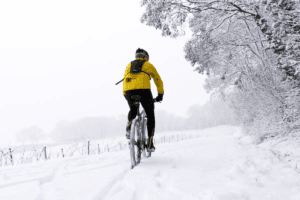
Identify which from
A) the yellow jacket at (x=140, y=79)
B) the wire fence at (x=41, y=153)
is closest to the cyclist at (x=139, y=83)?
the yellow jacket at (x=140, y=79)

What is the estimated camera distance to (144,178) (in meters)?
1.83

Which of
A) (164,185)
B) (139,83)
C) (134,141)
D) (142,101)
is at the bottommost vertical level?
(164,185)

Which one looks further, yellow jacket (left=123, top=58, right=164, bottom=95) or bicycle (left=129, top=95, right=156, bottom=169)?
yellow jacket (left=123, top=58, right=164, bottom=95)

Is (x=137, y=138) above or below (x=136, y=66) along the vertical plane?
below

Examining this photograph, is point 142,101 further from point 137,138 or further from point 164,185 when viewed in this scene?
point 164,185

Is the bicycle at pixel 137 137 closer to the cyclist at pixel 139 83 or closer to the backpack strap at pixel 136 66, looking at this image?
the cyclist at pixel 139 83

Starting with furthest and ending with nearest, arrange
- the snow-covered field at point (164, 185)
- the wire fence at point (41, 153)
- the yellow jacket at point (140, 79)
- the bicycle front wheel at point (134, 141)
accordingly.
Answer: the wire fence at point (41, 153) → the yellow jacket at point (140, 79) → the bicycle front wheel at point (134, 141) → the snow-covered field at point (164, 185)

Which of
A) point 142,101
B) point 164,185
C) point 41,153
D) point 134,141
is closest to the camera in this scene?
point 164,185

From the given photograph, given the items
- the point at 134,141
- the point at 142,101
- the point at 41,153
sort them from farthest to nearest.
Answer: the point at 41,153 → the point at 142,101 → the point at 134,141

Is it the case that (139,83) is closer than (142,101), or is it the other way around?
(139,83)

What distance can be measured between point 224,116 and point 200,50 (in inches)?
2510

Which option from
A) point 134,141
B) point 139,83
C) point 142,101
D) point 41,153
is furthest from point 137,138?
point 41,153

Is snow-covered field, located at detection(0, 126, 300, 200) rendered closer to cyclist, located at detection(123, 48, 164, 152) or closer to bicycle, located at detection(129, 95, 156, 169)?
bicycle, located at detection(129, 95, 156, 169)

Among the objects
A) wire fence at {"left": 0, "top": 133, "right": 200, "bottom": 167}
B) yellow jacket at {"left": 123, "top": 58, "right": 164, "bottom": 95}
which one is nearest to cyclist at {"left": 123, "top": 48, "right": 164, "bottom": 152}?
yellow jacket at {"left": 123, "top": 58, "right": 164, "bottom": 95}
